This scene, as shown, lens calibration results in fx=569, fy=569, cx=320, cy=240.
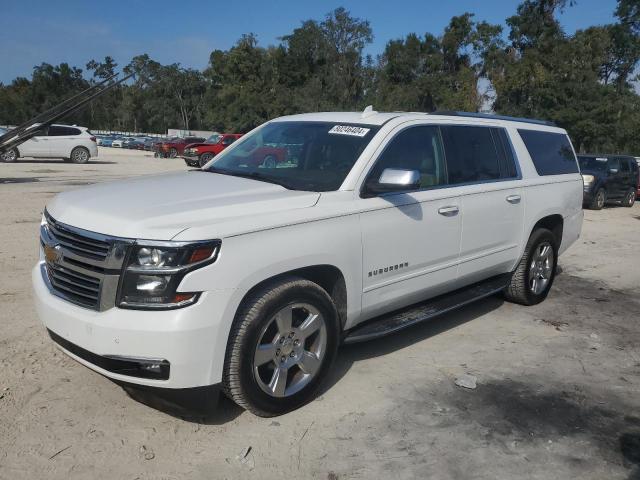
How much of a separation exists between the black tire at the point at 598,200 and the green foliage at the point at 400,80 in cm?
2536

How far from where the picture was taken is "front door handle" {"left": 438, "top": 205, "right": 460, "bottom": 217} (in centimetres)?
439

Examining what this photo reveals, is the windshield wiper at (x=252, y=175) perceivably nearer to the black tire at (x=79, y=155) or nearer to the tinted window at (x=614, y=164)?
the tinted window at (x=614, y=164)

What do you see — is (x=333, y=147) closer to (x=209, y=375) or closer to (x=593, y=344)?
(x=209, y=375)

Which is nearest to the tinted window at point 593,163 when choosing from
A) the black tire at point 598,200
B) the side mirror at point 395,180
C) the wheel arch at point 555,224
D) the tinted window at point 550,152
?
the black tire at point 598,200

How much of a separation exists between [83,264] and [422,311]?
8.34 ft

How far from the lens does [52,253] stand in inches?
133

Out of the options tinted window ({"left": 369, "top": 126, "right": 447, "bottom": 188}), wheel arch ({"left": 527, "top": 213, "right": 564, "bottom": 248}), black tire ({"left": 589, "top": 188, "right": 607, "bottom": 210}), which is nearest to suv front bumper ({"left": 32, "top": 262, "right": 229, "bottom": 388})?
tinted window ({"left": 369, "top": 126, "right": 447, "bottom": 188})

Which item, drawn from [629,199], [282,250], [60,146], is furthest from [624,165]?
[60,146]

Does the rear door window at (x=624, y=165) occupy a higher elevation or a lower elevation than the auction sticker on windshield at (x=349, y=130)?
lower

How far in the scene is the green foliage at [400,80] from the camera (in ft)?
134

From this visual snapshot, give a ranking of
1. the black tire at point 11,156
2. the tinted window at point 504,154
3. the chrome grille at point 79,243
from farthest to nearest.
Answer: the black tire at point 11,156
the tinted window at point 504,154
the chrome grille at point 79,243

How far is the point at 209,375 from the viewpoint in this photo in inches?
120

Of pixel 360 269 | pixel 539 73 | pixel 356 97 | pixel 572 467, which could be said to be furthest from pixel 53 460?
pixel 356 97

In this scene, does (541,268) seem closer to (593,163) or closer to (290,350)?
(290,350)
